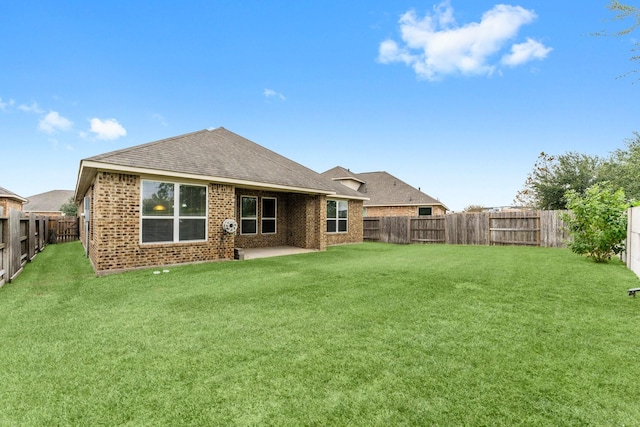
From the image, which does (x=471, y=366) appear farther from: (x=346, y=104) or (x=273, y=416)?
(x=346, y=104)

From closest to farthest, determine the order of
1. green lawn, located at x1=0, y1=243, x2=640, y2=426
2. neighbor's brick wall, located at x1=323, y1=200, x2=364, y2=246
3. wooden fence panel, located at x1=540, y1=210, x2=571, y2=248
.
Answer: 1. green lawn, located at x1=0, y1=243, x2=640, y2=426
2. wooden fence panel, located at x1=540, y1=210, x2=571, y2=248
3. neighbor's brick wall, located at x1=323, y1=200, x2=364, y2=246

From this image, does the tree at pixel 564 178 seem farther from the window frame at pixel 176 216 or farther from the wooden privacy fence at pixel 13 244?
the wooden privacy fence at pixel 13 244

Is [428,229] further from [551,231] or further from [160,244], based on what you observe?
[160,244]

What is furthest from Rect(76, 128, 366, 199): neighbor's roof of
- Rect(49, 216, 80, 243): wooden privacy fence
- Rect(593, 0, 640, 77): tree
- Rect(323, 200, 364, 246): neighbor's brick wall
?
Rect(49, 216, 80, 243): wooden privacy fence

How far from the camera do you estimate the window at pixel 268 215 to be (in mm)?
13508

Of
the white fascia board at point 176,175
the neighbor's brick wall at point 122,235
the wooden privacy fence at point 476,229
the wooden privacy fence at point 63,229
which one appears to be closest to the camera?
the white fascia board at point 176,175

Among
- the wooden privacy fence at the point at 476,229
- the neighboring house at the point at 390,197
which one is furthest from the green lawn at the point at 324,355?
the neighboring house at the point at 390,197

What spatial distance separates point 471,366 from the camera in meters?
2.75

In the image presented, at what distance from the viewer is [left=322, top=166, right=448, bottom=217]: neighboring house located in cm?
2442

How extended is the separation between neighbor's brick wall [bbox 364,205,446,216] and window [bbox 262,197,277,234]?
1338cm

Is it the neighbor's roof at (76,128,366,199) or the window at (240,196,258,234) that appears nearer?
the neighbor's roof at (76,128,366,199)

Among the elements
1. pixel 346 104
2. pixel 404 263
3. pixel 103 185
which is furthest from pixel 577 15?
pixel 103 185

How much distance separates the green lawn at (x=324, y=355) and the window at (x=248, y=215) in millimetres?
6857

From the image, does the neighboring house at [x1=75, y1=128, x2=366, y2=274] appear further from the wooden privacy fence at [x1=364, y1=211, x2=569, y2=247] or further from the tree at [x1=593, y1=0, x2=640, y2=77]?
the tree at [x1=593, y1=0, x2=640, y2=77]
